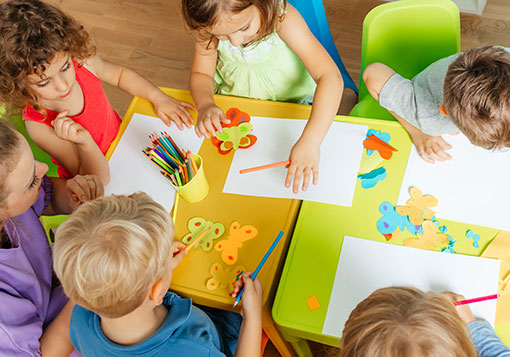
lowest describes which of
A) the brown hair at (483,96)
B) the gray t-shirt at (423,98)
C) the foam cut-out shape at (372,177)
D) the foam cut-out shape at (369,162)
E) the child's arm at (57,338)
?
the child's arm at (57,338)

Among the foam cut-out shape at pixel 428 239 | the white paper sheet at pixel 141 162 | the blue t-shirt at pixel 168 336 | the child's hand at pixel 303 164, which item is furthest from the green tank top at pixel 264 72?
the blue t-shirt at pixel 168 336

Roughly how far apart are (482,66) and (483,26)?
1.38 m

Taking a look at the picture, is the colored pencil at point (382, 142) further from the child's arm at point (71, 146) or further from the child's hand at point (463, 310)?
the child's arm at point (71, 146)

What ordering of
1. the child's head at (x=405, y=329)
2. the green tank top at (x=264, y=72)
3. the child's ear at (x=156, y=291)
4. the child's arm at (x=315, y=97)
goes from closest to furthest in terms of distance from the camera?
the child's head at (x=405, y=329) < the child's ear at (x=156, y=291) < the child's arm at (x=315, y=97) < the green tank top at (x=264, y=72)

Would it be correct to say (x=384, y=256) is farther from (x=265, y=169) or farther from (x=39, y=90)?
(x=39, y=90)

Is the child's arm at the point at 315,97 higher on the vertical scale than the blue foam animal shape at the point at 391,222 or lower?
higher

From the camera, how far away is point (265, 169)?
1116 millimetres

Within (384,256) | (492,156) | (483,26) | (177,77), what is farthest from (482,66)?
(177,77)

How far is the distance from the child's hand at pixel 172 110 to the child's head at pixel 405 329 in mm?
713

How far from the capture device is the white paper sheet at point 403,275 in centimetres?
90

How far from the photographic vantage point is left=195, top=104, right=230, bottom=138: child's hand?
118 cm

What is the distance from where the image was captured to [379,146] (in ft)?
3.62

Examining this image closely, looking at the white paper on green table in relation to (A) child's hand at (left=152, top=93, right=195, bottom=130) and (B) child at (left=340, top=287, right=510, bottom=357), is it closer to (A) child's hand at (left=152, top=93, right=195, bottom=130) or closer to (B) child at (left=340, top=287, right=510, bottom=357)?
(B) child at (left=340, top=287, right=510, bottom=357)

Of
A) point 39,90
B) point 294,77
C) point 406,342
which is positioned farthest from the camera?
point 294,77
